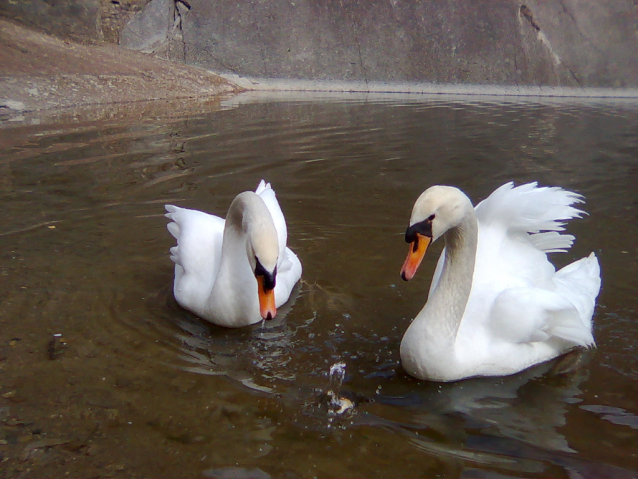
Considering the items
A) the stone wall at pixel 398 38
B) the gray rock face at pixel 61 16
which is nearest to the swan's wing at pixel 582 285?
the stone wall at pixel 398 38

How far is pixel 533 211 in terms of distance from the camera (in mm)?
3336

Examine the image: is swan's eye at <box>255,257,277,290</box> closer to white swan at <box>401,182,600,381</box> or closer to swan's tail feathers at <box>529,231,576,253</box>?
white swan at <box>401,182,600,381</box>

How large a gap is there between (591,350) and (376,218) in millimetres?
2392

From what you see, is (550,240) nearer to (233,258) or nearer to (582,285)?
(582,285)

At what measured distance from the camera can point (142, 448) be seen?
2.53 meters

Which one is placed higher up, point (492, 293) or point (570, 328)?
point (492, 293)

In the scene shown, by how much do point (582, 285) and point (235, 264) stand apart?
1.98 m

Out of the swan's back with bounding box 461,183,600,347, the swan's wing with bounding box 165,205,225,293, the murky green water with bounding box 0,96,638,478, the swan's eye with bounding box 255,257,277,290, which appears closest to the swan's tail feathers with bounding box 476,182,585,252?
the swan's back with bounding box 461,183,600,347

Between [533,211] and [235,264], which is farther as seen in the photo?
[235,264]

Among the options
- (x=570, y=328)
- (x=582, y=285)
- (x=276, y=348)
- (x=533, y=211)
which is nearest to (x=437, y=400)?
(x=570, y=328)

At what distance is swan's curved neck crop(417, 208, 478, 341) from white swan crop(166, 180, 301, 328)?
0.75m

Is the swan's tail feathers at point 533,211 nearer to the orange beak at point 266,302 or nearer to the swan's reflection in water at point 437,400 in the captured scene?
the swan's reflection in water at point 437,400

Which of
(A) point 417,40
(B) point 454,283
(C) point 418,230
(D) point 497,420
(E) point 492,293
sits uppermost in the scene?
(A) point 417,40

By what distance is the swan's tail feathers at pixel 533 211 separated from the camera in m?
3.31
